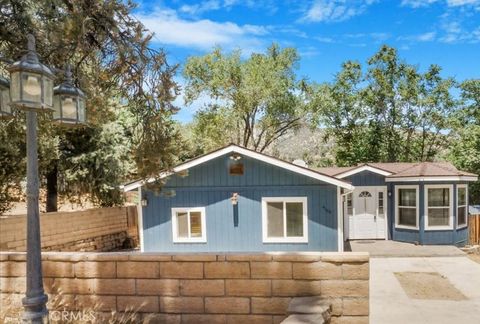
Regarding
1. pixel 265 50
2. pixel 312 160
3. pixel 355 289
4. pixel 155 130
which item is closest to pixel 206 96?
pixel 265 50

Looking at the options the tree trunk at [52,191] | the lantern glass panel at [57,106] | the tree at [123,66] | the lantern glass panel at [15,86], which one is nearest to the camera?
the lantern glass panel at [15,86]

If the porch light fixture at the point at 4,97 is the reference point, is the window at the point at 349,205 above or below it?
below

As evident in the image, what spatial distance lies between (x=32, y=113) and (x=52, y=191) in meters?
14.2

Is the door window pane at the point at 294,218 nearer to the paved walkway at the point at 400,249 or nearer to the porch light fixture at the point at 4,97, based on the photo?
the paved walkway at the point at 400,249

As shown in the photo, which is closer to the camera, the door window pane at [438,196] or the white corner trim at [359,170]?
the door window pane at [438,196]

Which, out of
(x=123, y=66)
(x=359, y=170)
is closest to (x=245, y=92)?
(x=359, y=170)

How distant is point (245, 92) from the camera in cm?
2995

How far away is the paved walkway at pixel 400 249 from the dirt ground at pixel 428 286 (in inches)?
87.9

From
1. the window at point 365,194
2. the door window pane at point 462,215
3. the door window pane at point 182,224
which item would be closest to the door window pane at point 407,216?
the window at point 365,194

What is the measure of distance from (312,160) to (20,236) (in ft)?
84.8

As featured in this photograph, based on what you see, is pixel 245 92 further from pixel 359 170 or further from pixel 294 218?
pixel 294 218

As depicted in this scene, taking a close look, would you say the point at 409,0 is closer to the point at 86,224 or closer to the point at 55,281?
the point at 86,224

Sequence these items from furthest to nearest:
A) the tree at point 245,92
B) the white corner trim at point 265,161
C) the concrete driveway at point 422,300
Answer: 1. the tree at point 245,92
2. the white corner trim at point 265,161
3. the concrete driveway at point 422,300

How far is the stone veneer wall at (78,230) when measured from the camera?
36.8 feet
